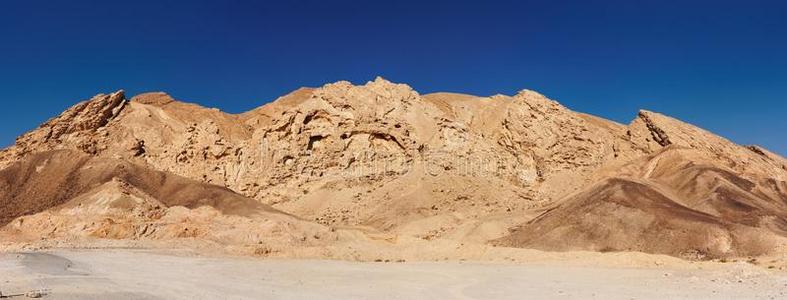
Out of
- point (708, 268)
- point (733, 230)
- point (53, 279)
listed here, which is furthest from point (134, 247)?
point (733, 230)

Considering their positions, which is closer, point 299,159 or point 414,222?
point 414,222

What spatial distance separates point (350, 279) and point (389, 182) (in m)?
31.7

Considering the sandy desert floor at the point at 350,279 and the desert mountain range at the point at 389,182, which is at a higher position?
the desert mountain range at the point at 389,182

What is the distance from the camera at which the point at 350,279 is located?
90.3 feet

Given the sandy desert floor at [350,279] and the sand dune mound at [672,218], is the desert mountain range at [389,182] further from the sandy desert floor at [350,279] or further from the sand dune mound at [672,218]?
the sandy desert floor at [350,279]

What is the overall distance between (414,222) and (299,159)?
49.5ft

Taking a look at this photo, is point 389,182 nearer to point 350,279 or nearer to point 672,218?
point 672,218

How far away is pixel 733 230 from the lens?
39125mm

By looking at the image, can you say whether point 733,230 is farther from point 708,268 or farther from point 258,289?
point 258,289

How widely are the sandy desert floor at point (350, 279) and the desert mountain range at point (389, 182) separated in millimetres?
7051

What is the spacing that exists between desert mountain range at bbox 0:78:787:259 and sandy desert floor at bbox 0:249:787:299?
23.1ft

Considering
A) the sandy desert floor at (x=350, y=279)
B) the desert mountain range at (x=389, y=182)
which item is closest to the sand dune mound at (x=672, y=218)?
the desert mountain range at (x=389, y=182)

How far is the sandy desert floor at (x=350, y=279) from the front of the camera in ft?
70.4

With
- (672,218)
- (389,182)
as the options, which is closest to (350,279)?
(672,218)
